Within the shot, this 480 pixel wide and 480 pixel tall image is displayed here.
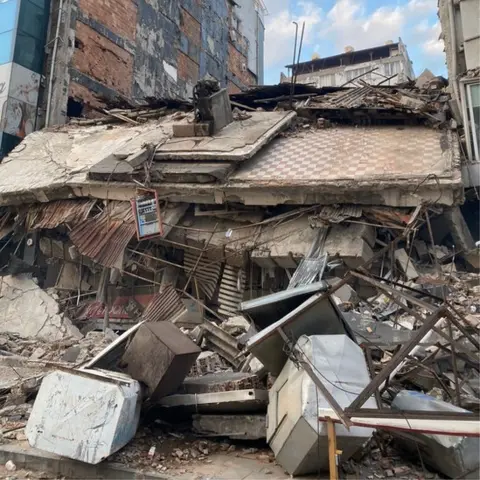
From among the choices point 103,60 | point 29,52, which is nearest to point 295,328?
point 29,52

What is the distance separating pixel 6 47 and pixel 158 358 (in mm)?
12028

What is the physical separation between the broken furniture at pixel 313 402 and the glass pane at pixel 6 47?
41.4 feet

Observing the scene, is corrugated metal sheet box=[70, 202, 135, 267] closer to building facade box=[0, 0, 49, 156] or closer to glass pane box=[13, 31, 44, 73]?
building facade box=[0, 0, 49, 156]

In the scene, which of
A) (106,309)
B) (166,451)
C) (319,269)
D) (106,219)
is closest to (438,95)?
(319,269)

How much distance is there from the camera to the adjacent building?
1305 cm

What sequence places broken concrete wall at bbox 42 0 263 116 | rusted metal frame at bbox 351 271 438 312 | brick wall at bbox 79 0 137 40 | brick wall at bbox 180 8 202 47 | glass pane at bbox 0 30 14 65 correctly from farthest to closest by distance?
brick wall at bbox 180 8 202 47 < brick wall at bbox 79 0 137 40 < broken concrete wall at bbox 42 0 263 116 < glass pane at bbox 0 30 14 65 < rusted metal frame at bbox 351 271 438 312

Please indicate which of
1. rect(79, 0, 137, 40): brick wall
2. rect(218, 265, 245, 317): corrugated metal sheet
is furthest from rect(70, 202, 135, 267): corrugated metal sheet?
rect(79, 0, 137, 40): brick wall

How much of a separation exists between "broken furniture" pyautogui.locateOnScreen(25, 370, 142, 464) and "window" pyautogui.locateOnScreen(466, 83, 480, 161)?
727 cm

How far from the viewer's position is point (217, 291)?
340 inches

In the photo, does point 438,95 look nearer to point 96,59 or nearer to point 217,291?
point 217,291

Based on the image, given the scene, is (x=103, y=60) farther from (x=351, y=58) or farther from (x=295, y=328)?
(x=351, y=58)

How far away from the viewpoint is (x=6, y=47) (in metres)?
13.0

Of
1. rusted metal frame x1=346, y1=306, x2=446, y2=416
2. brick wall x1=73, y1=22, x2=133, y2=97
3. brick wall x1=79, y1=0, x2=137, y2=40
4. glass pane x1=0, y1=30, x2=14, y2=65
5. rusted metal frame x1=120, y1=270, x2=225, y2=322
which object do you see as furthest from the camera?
brick wall x1=79, y1=0, x2=137, y2=40

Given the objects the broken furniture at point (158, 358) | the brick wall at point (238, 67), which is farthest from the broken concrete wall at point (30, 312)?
the brick wall at point (238, 67)
